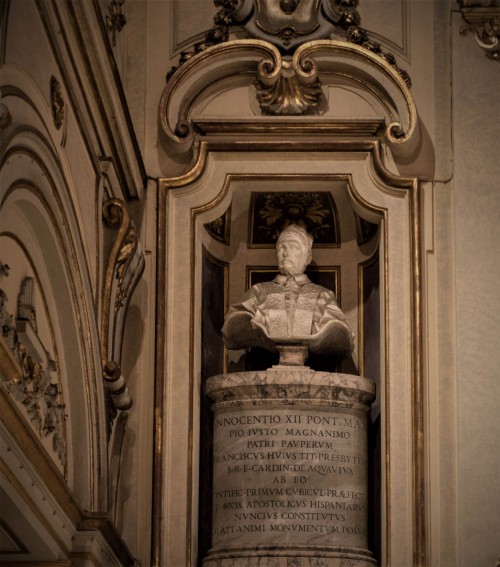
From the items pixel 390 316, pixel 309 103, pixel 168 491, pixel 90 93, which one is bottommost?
pixel 168 491

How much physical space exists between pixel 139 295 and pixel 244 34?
5.79 ft

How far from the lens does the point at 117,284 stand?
8859mm

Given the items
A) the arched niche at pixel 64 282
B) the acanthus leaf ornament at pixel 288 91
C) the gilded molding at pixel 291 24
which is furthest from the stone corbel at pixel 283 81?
the arched niche at pixel 64 282

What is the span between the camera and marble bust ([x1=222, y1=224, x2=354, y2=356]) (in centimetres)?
935

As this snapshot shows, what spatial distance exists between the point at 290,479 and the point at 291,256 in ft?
4.43

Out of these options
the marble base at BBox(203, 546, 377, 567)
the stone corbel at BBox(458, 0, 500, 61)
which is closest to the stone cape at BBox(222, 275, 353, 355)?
the marble base at BBox(203, 546, 377, 567)

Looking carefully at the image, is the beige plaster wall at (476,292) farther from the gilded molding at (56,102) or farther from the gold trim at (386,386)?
the gilded molding at (56,102)

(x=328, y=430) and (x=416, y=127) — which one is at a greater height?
(x=416, y=127)

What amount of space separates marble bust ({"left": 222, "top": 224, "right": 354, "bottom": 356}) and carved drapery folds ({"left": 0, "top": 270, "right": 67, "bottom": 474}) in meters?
1.85

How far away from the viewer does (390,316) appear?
9500 mm

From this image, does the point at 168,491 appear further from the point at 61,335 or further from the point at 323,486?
the point at 61,335

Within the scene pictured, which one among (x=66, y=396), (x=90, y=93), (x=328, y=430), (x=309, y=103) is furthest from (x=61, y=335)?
(x=309, y=103)

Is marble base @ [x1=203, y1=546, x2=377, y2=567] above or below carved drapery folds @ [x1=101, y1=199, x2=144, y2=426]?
below

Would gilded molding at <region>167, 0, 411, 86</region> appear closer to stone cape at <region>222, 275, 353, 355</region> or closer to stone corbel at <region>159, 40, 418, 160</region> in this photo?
stone corbel at <region>159, 40, 418, 160</region>
